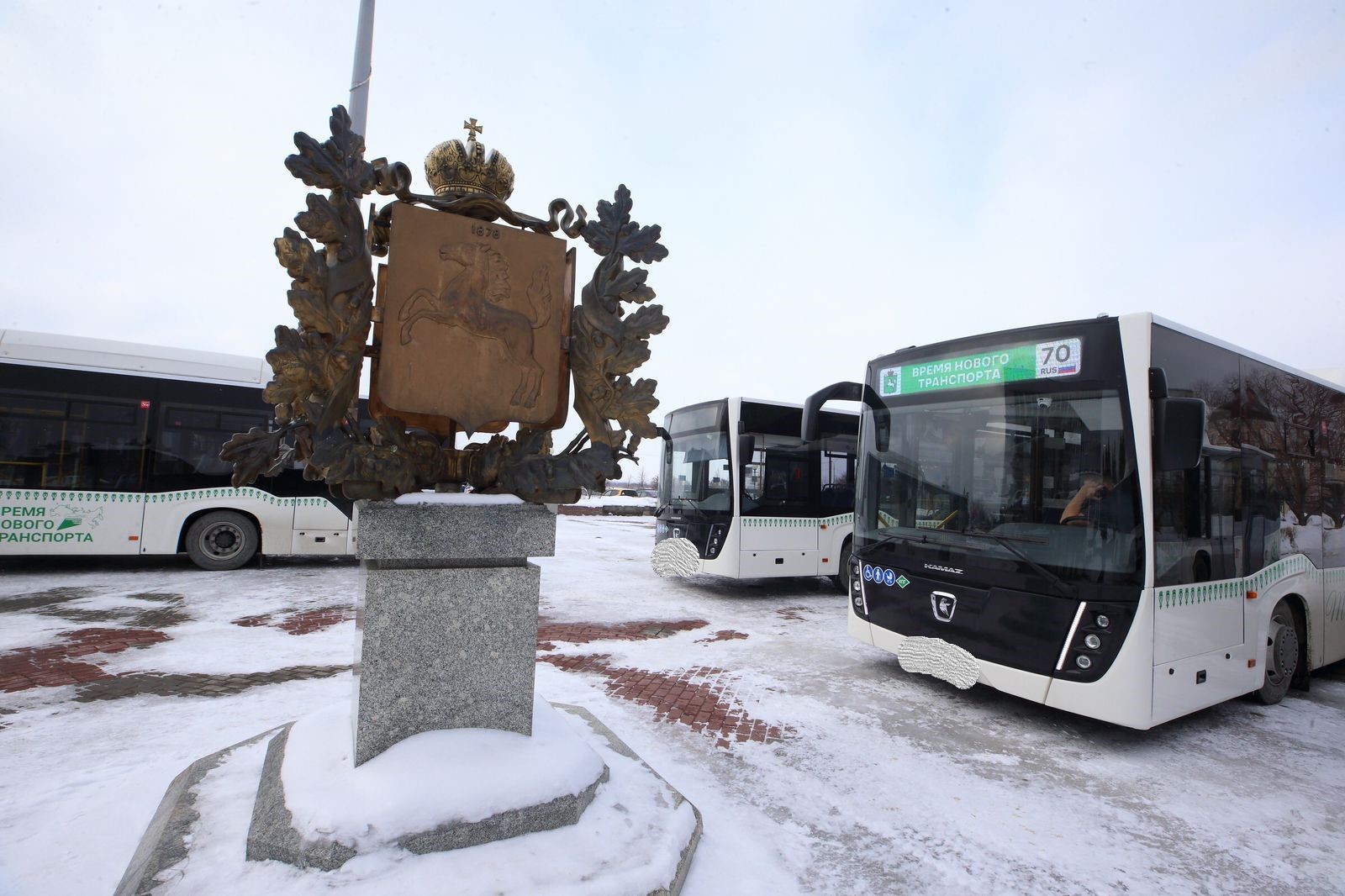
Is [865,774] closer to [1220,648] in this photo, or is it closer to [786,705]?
[786,705]

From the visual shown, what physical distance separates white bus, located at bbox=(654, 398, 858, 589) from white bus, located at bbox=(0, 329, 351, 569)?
16.8 ft

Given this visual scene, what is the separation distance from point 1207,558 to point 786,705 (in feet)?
10.9

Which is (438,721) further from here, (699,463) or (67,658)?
(699,463)

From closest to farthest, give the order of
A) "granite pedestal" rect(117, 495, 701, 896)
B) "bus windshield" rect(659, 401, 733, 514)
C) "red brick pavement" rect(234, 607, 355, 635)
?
1. "granite pedestal" rect(117, 495, 701, 896)
2. "red brick pavement" rect(234, 607, 355, 635)
3. "bus windshield" rect(659, 401, 733, 514)

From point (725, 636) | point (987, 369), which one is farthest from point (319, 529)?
point (987, 369)

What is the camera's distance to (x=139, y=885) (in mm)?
2309

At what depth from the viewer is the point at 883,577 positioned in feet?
19.5

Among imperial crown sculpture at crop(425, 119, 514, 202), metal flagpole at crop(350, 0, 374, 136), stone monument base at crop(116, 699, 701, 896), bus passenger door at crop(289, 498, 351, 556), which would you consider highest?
metal flagpole at crop(350, 0, 374, 136)

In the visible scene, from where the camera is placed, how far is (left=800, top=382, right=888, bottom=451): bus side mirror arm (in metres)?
6.31

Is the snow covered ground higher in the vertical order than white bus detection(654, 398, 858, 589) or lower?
lower

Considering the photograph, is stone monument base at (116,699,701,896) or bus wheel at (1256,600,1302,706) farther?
bus wheel at (1256,600,1302,706)

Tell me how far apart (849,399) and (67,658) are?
7503mm

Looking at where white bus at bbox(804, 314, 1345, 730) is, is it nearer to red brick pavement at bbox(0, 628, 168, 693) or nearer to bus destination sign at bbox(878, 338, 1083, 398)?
bus destination sign at bbox(878, 338, 1083, 398)

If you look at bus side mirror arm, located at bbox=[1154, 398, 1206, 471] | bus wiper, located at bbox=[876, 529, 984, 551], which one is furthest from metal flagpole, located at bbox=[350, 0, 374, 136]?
bus side mirror arm, located at bbox=[1154, 398, 1206, 471]
